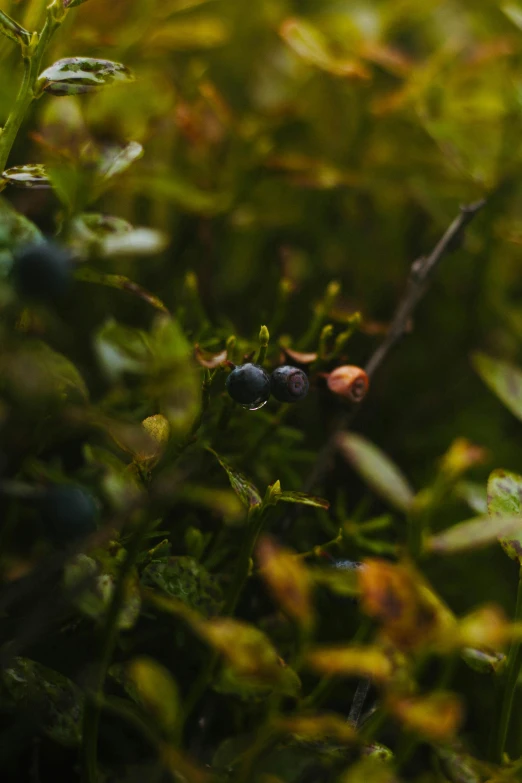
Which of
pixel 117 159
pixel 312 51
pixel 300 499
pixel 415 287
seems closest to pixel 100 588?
pixel 300 499

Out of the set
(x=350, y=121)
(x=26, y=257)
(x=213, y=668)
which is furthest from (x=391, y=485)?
(x=350, y=121)

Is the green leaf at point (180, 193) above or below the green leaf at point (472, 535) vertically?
below

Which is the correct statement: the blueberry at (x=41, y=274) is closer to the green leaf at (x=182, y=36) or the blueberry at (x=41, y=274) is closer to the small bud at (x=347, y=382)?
the small bud at (x=347, y=382)

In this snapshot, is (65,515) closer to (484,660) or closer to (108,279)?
(108,279)

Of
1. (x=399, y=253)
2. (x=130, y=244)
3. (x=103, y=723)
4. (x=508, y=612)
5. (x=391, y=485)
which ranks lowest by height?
(x=508, y=612)

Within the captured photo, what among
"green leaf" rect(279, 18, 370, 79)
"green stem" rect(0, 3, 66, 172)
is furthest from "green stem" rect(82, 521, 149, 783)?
"green leaf" rect(279, 18, 370, 79)

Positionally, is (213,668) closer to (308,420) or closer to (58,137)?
(308,420)

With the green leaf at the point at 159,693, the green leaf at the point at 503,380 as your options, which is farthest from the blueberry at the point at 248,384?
the green leaf at the point at 503,380
